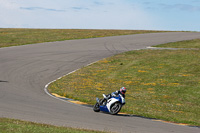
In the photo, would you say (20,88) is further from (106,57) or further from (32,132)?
(106,57)

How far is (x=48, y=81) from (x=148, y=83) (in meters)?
7.63

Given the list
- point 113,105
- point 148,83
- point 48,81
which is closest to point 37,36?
point 48,81

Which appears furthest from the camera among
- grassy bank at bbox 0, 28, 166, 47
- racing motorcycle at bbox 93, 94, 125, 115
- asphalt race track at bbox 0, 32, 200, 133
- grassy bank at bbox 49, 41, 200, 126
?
grassy bank at bbox 0, 28, 166, 47

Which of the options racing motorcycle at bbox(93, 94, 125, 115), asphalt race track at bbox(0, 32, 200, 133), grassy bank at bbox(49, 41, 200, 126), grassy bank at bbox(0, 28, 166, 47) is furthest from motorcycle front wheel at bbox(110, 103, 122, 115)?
grassy bank at bbox(0, 28, 166, 47)

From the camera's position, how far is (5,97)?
691 inches

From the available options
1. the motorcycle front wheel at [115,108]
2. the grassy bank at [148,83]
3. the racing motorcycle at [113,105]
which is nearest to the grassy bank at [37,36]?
the grassy bank at [148,83]

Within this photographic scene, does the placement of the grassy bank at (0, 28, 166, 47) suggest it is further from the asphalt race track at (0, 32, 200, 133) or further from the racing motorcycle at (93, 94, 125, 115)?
the racing motorcycle at (93, 94, 125, 115)

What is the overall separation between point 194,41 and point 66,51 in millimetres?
21378

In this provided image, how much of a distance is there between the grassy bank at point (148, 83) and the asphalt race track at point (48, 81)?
5.46ft

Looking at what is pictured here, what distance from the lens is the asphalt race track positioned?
13109 millimetres

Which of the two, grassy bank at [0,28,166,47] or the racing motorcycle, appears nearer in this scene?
the racing motorcycle

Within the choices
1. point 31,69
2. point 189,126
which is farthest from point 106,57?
point 189,126

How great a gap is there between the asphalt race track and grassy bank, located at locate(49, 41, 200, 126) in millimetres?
1664

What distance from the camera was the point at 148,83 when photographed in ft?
82.8
